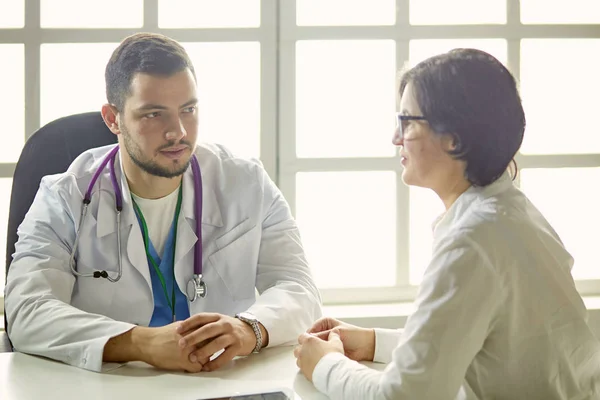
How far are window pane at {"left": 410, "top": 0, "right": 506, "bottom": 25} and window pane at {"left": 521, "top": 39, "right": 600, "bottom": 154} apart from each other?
190 mm

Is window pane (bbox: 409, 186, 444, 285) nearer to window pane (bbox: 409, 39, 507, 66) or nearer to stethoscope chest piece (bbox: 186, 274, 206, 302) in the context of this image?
window pane (bbox: 409, 39, 507, 66)

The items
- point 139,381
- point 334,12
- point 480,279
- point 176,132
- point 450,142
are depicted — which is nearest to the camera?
point 480,279

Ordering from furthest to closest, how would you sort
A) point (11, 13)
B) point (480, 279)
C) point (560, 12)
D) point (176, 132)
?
point (560, 12), point (11, 13), point (176, 132), point (480, 279)

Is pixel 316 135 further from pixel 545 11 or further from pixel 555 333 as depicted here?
pixel 555 333

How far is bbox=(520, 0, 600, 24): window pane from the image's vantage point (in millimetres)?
2967

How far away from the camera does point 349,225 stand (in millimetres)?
2965

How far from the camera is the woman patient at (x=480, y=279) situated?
3.99 ft

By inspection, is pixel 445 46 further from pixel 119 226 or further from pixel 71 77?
pixel 119 226

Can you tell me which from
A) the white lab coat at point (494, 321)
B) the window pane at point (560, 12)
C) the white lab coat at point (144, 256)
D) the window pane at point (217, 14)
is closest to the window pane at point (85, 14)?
the window pane at point (217, 14)

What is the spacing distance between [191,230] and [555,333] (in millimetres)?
1034

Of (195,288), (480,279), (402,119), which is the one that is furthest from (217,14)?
(480,279)

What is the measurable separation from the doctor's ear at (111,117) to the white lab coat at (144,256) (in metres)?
0.08

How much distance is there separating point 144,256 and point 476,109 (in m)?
1.00

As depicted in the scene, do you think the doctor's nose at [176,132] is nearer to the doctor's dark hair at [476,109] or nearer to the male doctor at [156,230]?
the male doctor at [156,230]
